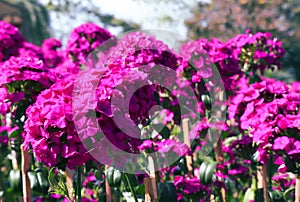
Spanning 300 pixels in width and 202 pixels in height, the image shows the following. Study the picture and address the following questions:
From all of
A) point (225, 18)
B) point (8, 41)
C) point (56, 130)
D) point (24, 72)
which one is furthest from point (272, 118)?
point (225, 18)

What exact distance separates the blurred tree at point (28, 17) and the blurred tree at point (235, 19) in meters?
5.95

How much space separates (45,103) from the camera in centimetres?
154

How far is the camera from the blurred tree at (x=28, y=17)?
15.6 m

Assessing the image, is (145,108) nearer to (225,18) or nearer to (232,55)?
(232,55)

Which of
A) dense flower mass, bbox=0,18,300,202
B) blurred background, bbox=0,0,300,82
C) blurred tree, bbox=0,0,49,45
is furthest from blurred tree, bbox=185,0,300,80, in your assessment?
dense flower mass, bbox=0,18,300,202

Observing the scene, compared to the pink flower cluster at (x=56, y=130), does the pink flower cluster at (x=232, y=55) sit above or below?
above

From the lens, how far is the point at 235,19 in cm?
1261

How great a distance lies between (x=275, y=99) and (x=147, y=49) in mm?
651

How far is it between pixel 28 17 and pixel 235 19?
7865 mm

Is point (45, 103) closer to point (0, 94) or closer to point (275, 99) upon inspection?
point (0, 94)

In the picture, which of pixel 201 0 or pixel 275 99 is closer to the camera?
pixel 275 99

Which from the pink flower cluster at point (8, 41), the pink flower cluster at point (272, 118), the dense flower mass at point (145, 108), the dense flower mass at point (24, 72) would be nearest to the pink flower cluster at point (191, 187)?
the dense flower mass at point (145, 108)

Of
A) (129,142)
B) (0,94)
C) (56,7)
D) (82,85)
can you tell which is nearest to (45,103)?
(82,85)

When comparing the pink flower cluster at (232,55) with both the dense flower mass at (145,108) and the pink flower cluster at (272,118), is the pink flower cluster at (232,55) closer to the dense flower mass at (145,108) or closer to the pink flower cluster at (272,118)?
the dense flower mass at (145,108)
